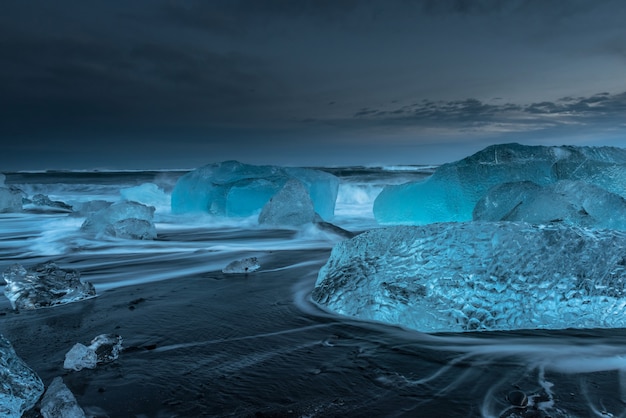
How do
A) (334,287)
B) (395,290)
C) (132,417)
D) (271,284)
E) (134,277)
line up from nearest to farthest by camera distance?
(132,417)
(395,290)
(334,287)
(271,284)
(134,277)

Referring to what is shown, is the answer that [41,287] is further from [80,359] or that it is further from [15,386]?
[15,386]

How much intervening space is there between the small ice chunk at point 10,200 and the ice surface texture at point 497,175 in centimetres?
806

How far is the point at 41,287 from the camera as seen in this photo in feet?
8.18

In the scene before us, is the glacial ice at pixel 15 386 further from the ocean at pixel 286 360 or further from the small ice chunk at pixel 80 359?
the small ice chunk at pixel 80 359

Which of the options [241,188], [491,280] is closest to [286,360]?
[491,280]

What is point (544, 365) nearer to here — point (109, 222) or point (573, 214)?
point (573, 214)

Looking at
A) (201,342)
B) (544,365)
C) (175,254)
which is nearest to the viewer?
(544,365)

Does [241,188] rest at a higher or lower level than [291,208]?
higher

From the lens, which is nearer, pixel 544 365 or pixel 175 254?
pixel 544 365

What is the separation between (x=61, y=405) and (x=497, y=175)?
5.45 meters

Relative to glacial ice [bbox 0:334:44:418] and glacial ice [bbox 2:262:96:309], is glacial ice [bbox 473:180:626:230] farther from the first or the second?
glacial ice [bbox 0:334:44:418]

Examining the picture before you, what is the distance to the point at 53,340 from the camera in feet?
6.32

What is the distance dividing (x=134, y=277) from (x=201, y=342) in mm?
1756

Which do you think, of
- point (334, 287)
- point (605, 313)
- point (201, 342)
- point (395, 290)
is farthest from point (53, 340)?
point (605, 313)
